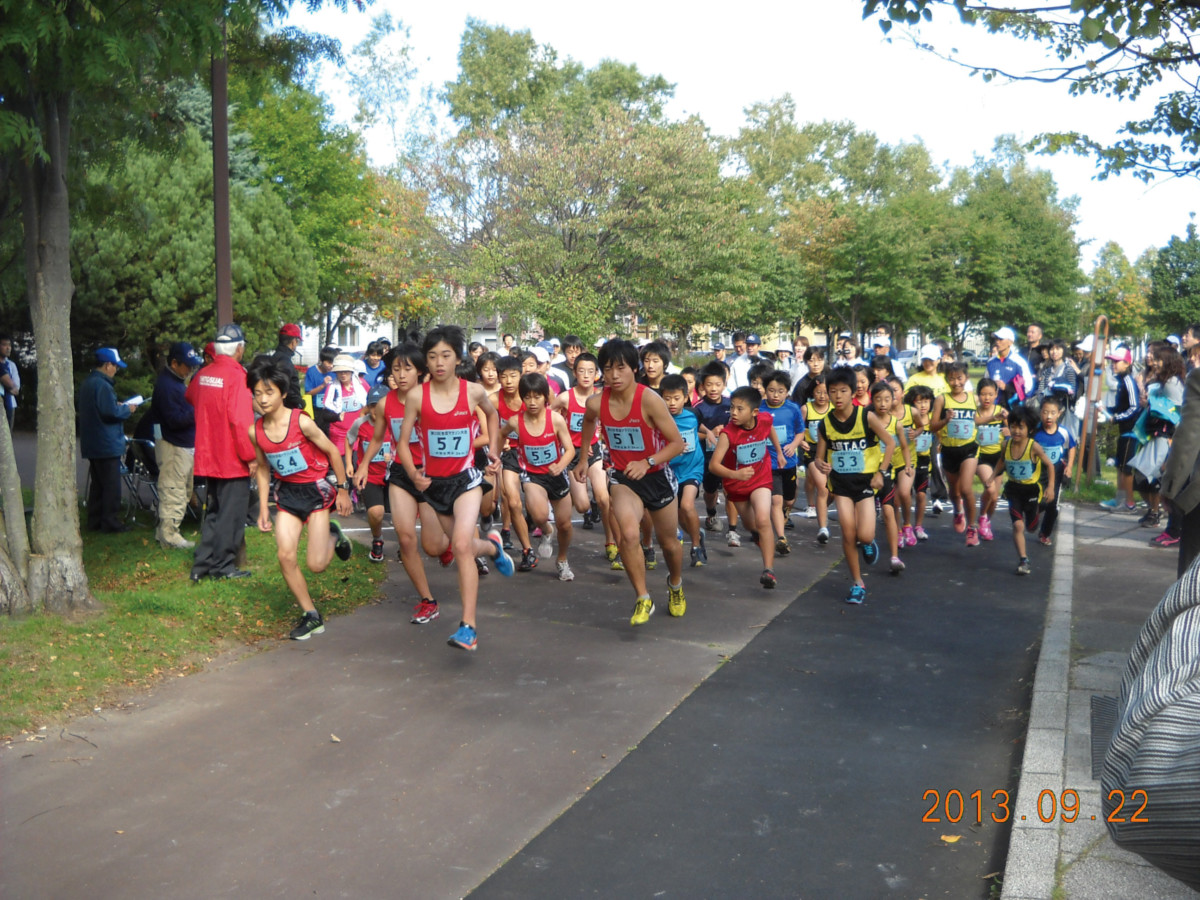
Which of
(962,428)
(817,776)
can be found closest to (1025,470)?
(962,428)

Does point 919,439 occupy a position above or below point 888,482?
above

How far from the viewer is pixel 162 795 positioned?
15.6 feet

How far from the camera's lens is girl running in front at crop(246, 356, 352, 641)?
24.0ft

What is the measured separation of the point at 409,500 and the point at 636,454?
1638 mm

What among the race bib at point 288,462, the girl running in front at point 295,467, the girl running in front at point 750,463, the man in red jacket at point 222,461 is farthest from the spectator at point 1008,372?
the race bib at point 288,462

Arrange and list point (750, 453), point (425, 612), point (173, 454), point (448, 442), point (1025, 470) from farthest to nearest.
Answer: point (1025, 470) → point (173, 454) → point (750, 453) → point (425, 612) → point (448, 442)

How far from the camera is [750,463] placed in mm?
9312

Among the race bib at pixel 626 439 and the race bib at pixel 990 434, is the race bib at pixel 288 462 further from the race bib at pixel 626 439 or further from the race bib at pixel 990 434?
the race bib at pixel 990 434

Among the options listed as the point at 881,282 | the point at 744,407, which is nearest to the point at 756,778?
the point at 744,407

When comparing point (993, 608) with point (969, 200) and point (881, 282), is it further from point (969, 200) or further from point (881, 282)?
point (969, 200)

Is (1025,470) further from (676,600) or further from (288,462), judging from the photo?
(288,462)

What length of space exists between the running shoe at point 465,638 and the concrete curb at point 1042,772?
10.5 feet

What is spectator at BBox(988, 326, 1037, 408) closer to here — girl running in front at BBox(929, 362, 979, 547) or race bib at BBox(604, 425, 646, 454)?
girl running in front at BBox(929, 362, 979, 547)

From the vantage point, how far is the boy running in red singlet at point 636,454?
25.0ft
